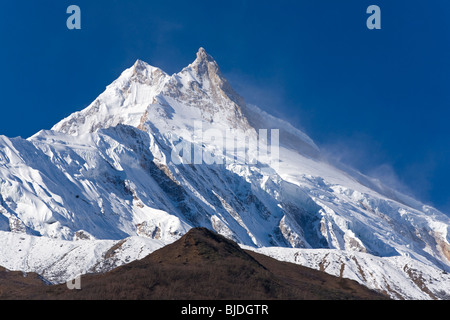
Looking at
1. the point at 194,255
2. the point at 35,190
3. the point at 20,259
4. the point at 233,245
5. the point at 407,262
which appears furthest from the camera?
the point at 35,190

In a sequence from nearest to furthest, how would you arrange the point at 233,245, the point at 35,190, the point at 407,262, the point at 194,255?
the point at 194,255, the point at 233,245, the point at 407,262, the point at 35,190

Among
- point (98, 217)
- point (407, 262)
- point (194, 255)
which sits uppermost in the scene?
point (98, 217)

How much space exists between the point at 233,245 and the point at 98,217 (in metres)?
107

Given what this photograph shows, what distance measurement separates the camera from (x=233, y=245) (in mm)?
86375
